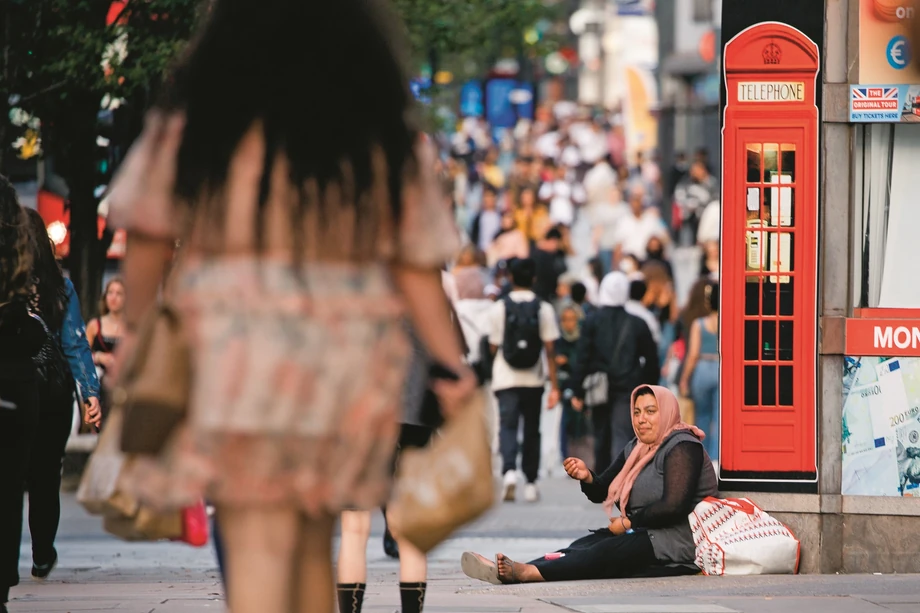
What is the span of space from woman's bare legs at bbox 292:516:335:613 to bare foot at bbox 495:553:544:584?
460 centimetres

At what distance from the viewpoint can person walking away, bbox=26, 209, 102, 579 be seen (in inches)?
353

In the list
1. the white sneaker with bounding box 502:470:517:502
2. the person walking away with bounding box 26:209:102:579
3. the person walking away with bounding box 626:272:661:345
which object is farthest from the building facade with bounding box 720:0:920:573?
the person walking away with bounding box 626:272:661:345

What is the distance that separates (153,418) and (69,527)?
8.75m

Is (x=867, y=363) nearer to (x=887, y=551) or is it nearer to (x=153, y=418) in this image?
(x=887, y=551)

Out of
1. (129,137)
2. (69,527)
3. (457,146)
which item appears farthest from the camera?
(457,146)

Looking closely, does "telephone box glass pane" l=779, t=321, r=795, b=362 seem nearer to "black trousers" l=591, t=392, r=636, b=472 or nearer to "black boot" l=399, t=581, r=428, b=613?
"black boot" l=399, t=581, r=428, b=613

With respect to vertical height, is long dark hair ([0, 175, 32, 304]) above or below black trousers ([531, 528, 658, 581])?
above

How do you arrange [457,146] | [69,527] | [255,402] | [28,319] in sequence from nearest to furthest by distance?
1. [255,402]
2. [28,319]
3. [69,527]
4. [457,146]

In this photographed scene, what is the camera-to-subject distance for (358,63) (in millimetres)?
4117

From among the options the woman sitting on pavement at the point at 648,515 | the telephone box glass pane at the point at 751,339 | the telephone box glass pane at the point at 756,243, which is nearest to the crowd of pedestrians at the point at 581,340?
the woman sitting on pavement at the point at 648,515

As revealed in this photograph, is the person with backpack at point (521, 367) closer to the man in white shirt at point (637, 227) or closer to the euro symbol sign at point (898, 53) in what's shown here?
the euro symbol sign at point (898, 53)

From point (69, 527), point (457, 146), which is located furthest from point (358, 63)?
point (457, 146)

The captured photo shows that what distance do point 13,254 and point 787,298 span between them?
3.76 meters

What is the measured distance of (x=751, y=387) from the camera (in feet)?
30.2
